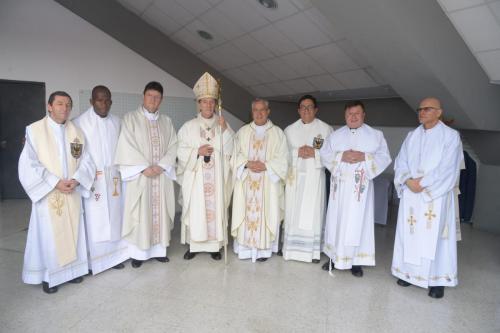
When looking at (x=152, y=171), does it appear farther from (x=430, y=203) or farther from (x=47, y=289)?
(x=430, y=203)

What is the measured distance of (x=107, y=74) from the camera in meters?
7.34

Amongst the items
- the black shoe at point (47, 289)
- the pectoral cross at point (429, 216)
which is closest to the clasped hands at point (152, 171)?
the black shoe at point (47, 289)

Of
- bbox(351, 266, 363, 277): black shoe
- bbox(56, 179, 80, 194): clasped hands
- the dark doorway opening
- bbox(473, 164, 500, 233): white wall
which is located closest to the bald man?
bbox(351, 266, 363, 277): black shoe

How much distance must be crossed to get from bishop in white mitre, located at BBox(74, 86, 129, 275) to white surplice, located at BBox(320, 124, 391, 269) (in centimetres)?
241

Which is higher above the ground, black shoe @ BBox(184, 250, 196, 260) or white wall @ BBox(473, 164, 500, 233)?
white wall @ BBox(473, 164, 500, 233)

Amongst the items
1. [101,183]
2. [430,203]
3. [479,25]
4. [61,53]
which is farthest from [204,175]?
[61,53]

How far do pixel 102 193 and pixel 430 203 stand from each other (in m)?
3.30

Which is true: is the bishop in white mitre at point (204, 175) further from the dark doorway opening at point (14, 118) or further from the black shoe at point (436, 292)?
the dark doorway opening at point (14, 118)

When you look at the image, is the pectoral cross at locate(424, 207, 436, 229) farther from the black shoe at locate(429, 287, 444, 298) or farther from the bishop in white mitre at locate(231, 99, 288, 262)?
the bishop in white mitre at locate(231, 99, 288, 262)

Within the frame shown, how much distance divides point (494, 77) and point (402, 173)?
192cm

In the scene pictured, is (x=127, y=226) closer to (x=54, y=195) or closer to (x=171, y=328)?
(x=54, y=195)

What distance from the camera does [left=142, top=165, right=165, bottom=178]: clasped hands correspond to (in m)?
3.81

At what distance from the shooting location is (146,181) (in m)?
3.88

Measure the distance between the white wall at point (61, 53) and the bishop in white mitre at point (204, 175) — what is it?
13.4 ft
